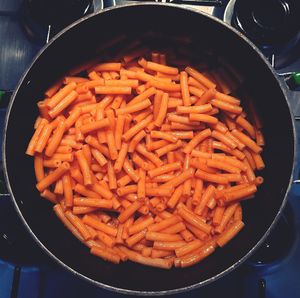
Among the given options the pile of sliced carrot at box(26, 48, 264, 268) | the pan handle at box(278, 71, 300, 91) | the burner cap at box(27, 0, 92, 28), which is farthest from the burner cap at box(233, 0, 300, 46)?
the burner cap at box(27, 0, 92, 28)

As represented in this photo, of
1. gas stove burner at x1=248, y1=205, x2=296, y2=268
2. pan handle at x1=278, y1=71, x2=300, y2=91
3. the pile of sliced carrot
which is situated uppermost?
pan handle at x1=278, y1=71, x2=300, y2=91

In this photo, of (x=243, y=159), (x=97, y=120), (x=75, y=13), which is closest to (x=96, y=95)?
(x=97, y=120)

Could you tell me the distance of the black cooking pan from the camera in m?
1.11

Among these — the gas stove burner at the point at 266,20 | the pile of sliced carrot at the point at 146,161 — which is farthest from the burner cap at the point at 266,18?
the pile of sliced carrot at the point at 146,161

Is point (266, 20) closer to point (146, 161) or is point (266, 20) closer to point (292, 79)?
point (292, 79)

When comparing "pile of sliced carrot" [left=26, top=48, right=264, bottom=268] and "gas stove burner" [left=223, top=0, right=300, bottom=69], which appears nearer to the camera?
"pile of sliced carrot" [left=26, top=48, right=264, bottom=268]

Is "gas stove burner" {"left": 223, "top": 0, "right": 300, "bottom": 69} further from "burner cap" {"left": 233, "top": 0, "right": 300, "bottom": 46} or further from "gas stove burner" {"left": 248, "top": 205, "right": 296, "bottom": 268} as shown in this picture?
"gas stove burner" {"left": 248, "top": 205, "right": 296, "bottom": 268}

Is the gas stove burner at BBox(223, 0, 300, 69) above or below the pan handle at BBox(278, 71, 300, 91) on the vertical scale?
above

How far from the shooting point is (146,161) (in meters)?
1.23

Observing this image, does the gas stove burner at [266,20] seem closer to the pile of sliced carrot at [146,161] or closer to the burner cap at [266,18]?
the burner cap at [266,18]

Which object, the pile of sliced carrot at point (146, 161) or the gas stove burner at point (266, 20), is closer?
the pile of sliced carrot at point (146, 161)

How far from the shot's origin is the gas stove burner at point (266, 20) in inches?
51.8

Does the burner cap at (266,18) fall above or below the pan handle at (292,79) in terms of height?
above

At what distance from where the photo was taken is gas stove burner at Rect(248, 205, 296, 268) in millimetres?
1375
